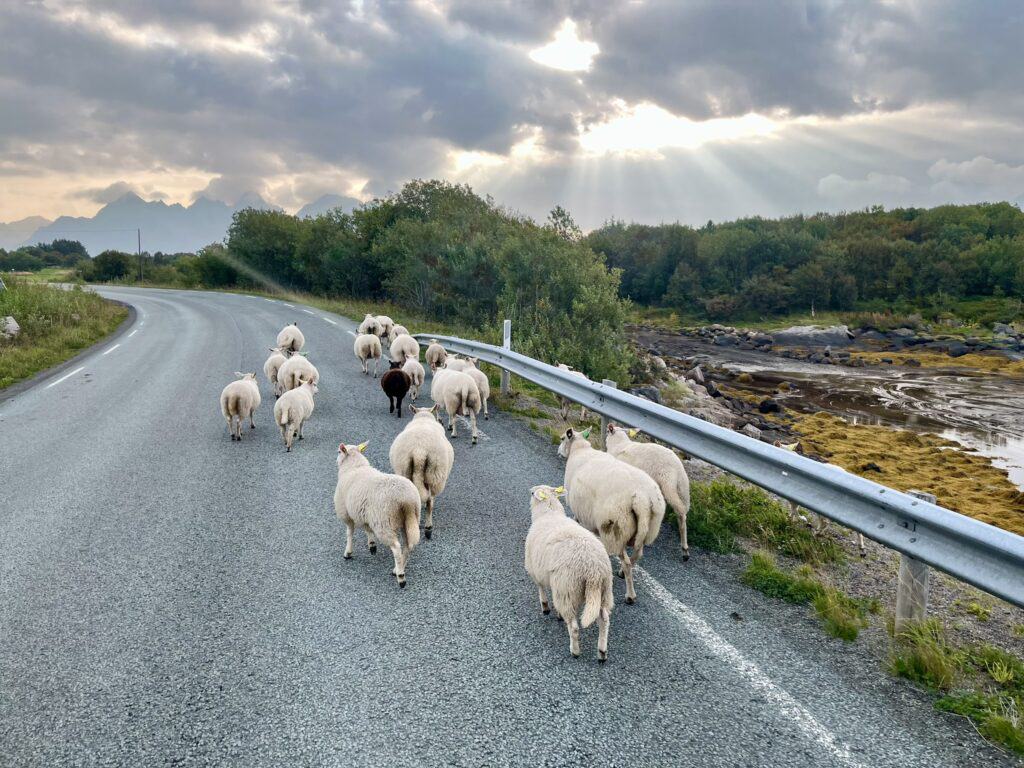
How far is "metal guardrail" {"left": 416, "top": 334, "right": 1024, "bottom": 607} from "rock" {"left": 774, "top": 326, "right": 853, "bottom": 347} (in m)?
42.2

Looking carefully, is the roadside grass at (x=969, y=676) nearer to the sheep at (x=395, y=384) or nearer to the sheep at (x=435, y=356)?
the sheep at (x=395, y=384)

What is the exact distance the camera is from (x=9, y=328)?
60.4ft

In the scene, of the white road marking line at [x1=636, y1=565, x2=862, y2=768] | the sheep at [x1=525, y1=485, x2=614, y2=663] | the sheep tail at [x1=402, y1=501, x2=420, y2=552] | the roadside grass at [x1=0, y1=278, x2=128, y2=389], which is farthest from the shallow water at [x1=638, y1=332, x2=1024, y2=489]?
the roadside grass at [x1=0, y1=278, x2=128, y2=389]

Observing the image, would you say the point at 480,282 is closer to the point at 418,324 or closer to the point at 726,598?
the point at 418,324

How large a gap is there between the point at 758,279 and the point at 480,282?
43.4 m

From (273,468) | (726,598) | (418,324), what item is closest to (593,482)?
(726,598)

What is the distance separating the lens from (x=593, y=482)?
15.4ft

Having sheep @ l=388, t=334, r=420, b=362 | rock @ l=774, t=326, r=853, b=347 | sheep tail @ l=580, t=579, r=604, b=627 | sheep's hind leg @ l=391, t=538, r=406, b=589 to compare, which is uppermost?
sheep @ l=388, t=334, r=420, b=362

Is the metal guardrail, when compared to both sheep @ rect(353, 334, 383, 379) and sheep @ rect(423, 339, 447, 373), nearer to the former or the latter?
sheep @ rect(423, 339, 447, 373)

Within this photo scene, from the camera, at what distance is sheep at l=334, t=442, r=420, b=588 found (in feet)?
15.0

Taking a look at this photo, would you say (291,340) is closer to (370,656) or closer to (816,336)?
(370,656)

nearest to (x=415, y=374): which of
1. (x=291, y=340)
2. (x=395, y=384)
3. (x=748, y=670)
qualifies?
(x=395, y=384)

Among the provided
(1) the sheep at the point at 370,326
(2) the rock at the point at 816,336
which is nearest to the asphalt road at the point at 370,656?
(1) the sheep at the point at 370,326

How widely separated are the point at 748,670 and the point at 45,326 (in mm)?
24315
